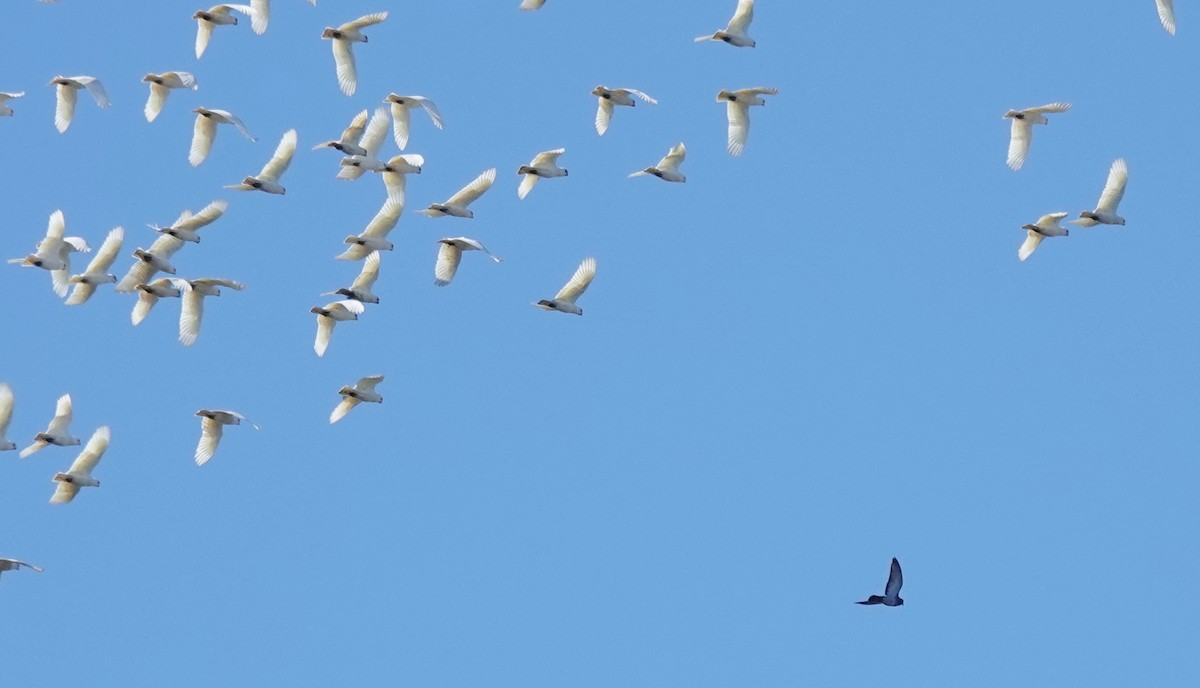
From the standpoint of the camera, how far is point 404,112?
72938mm

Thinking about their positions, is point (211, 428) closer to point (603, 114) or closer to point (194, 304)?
point (194, 304)

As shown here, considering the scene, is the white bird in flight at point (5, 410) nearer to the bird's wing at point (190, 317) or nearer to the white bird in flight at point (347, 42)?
the bird's wing at point (190, 317)

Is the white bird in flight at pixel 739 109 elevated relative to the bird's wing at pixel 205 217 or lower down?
elevated

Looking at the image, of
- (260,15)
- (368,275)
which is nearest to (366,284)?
(368,275)

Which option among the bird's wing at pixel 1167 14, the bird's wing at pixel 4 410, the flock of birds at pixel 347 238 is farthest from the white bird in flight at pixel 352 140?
the bird's wing at pixel 1167 14

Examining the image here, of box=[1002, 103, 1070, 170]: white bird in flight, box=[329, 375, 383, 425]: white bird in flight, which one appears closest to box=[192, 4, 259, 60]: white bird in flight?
box=[329, 375, 383, 425]: white bird in flight

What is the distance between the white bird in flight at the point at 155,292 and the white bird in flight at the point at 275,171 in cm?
311

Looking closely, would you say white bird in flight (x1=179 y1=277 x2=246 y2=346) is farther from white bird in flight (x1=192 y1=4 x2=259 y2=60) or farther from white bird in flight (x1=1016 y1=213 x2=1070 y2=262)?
white bird in flight (x1=1016 y1=213 x2=1070 y2=262)

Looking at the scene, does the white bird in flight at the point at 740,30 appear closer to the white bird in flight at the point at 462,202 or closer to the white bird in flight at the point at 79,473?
the white bird in flight at the point at 462,202

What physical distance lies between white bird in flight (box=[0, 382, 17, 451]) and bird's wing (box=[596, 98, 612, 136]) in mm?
17957

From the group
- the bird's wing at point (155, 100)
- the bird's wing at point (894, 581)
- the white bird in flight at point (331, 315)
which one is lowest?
the bird's wing at point (894, 581)

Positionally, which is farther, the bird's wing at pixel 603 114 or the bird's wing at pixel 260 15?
the bird's wing at pixel 603 114

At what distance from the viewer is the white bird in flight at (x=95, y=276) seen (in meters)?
70.9

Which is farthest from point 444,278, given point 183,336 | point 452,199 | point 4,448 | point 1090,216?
point 1090,216
